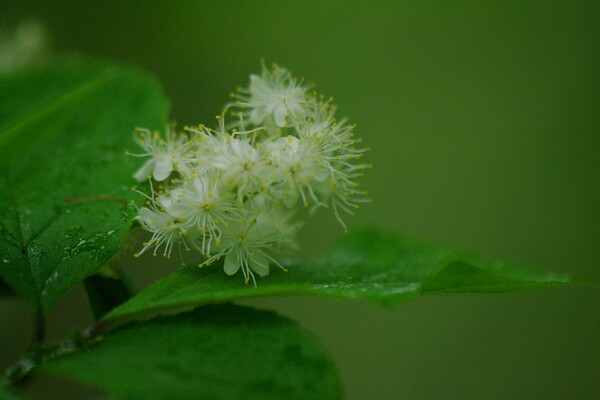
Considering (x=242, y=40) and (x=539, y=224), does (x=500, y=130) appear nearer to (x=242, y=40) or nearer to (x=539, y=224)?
(x=539, y=224)

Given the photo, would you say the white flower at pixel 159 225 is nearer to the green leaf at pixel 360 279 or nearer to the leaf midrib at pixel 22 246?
the green leaf at pixel 360 279

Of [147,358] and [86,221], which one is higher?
[86,221]

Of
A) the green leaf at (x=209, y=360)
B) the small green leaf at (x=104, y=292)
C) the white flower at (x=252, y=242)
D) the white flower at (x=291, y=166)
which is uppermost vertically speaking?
the white flower at (x=291, y=166)

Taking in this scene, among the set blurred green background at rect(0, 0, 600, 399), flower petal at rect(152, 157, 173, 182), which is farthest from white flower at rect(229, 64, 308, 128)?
blurred green background at rect(0, 0, 600, 399)

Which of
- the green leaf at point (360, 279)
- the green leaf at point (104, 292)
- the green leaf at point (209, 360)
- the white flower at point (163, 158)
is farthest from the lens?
the white flower at point (163, 158)

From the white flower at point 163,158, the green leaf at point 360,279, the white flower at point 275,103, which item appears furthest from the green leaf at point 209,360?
the white flower at point 275,103

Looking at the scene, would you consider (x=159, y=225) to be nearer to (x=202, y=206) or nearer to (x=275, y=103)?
(x=202, y=206)

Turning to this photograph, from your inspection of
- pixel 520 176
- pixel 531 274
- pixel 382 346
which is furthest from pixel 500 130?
pixel 531 274

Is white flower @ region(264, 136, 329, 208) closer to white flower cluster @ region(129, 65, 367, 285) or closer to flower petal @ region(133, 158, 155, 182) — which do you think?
white flower cluster @ region(129, 65, 367, 285)
